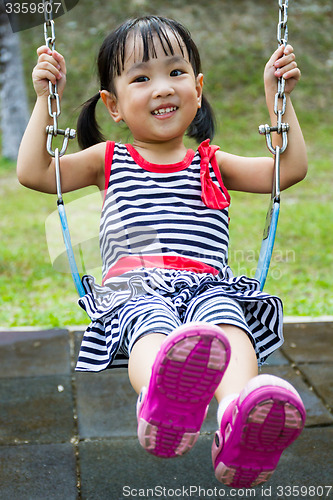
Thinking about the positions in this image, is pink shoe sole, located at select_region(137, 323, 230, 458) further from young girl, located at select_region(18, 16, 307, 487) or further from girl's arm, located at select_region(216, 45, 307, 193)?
girl's arm, located at select_region(216, 45, 307, 193)

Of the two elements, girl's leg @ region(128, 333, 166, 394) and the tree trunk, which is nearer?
girl's leg @ region(128, 333, 166, 394)

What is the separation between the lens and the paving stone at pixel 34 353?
3.25m

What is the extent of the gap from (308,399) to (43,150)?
1.63 m

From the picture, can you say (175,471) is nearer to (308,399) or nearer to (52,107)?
(308,399)

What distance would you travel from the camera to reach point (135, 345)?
67.1 inches

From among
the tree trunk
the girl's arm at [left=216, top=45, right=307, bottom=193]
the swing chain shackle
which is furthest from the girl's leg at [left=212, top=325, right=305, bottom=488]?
the tree trunk

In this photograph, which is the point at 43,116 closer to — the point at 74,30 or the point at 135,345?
the point at 135,345

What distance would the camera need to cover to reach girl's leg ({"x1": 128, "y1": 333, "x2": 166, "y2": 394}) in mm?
1647

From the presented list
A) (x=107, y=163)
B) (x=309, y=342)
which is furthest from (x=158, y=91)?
(x=309, y=342)

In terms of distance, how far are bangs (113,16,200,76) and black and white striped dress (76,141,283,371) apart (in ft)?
0.94

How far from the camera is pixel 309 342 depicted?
3.57 meters

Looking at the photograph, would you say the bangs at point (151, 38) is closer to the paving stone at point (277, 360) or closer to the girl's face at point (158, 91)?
the girl's face at point (158, 91)

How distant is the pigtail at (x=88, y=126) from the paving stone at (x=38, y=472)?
1.14 metres

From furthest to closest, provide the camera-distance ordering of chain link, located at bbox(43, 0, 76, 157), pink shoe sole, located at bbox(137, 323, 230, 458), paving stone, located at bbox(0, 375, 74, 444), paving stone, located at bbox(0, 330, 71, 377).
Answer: paving stone, located at bbox(0, 330, 71, 377)
paving stone, located at bbox(0, 375, 74, 444)
chain link, located at bbox(43, 0, 76, 157)
pink shoe sole, located at bbox(137, 323, 230, 458)
